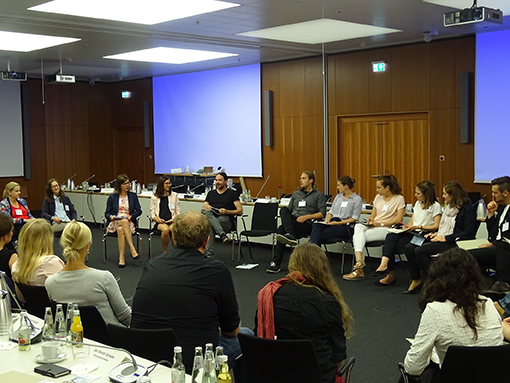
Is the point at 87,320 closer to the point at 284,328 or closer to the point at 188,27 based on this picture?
the point at 284,328

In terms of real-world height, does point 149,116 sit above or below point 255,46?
below

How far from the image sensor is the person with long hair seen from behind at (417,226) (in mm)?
6703

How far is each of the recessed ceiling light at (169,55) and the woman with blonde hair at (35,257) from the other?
6773 mm

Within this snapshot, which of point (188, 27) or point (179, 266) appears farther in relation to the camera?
point (188, 27)

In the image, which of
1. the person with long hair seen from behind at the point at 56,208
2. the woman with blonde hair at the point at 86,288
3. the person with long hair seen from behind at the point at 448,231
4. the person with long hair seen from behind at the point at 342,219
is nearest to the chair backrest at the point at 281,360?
the woman with blonde hair at the point at 86,288

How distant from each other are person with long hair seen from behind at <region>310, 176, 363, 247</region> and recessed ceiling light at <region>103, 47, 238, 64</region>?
14.2 ft

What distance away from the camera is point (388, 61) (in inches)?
400

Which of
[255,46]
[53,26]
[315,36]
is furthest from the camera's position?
[255,46]

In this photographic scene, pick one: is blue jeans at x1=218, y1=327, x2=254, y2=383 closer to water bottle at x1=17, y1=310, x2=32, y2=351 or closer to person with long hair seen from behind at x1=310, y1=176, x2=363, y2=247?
water bottle at x1=17, y1=310, x2=32, y2=351

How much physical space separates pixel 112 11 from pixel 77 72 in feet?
22.3

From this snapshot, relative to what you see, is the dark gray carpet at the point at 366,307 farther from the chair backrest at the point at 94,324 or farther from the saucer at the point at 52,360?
the saucer at the point at 52,360

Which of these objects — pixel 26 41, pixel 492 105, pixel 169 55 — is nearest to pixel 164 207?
pixel 26 41

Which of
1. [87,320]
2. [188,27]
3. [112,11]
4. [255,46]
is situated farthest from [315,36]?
[87,320]

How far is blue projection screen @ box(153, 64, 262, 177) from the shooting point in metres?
12.2
